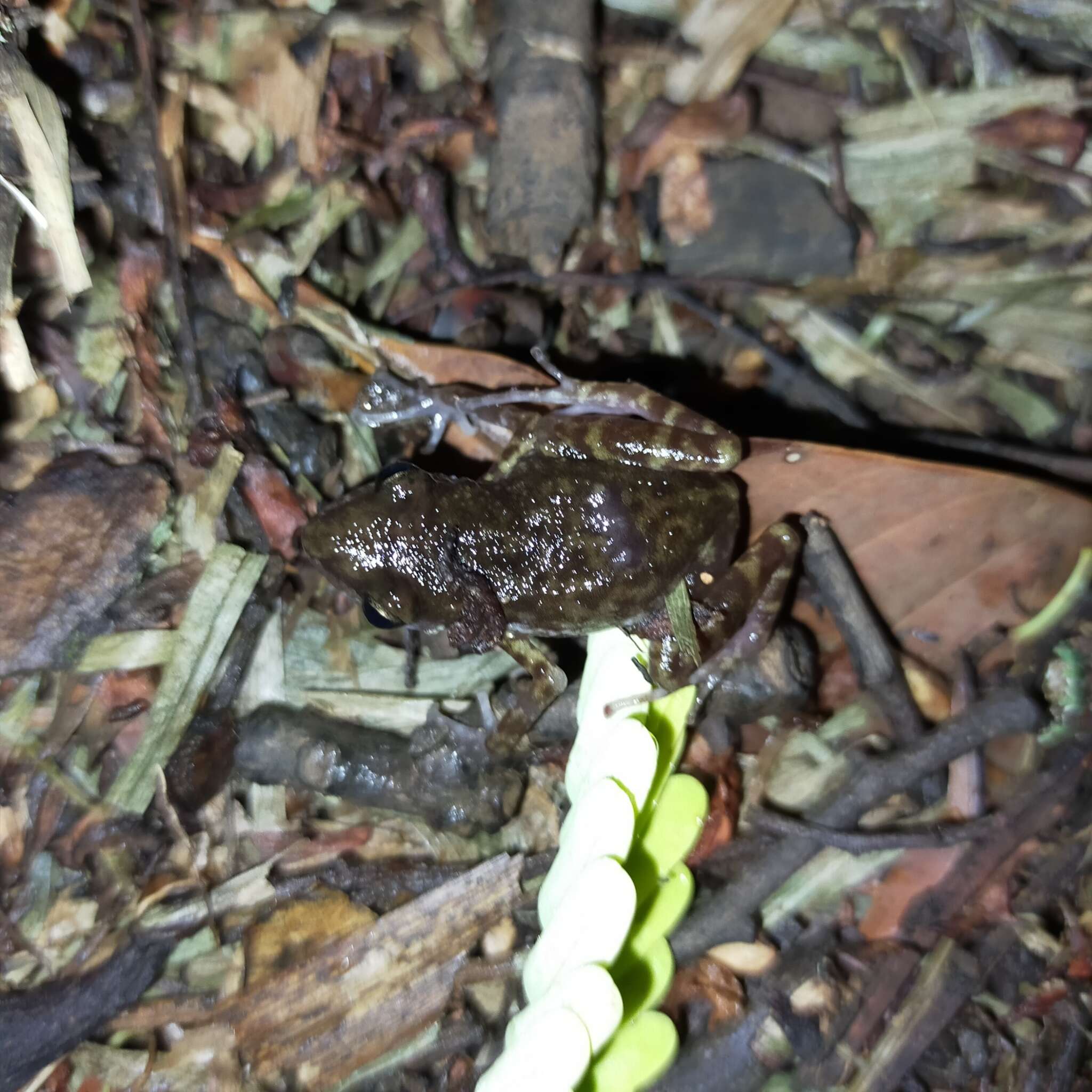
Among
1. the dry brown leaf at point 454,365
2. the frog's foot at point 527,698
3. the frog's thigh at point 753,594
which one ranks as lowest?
the frog's foot at point 527,698

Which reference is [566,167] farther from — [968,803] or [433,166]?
[968,803]

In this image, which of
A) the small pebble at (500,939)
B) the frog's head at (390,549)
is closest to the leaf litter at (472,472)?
the small pebble at (500,939)

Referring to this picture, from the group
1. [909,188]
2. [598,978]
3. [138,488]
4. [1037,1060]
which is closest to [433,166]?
[138,488]

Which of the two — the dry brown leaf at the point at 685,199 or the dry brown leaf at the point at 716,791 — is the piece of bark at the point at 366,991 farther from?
the dry brown leaf at the point at 685,199

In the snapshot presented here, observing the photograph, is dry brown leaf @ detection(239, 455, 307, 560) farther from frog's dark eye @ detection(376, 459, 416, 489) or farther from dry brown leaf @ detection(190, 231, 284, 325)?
dry brown leaf @ detection(190, 231, 284, 325)

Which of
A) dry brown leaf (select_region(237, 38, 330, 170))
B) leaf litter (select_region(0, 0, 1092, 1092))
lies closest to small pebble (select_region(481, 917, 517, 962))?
leaf litter (select_region(0, 0, 1092, 1092))

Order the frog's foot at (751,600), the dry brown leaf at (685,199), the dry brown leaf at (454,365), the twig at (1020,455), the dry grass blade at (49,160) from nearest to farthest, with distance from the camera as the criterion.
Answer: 1. the dry grass blade at (49,160)
2. the frog's foot at (751,600)
3. the dry brown leaf at (454,365)
4. the twig at (1020,455)
5. the dry brown leaf at (685,199)
